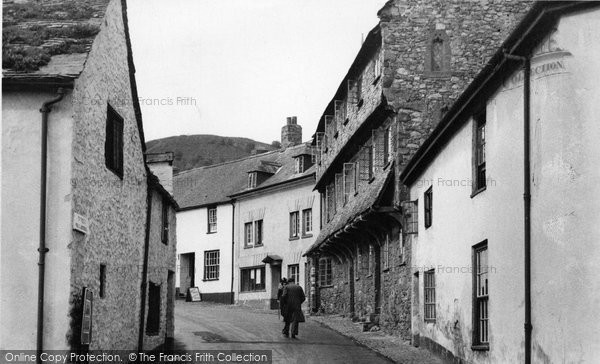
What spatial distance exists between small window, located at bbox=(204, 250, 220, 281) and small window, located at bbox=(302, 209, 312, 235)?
7671 millimetres

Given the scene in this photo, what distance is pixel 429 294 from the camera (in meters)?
21.5

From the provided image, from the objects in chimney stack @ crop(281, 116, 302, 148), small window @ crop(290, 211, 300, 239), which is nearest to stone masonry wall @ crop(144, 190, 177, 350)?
small window @ crop(290, 211, 300, 239)

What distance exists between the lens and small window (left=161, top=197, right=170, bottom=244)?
23.0 m

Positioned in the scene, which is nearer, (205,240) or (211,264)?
(211,264)

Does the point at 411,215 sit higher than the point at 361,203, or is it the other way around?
the point at 361,203

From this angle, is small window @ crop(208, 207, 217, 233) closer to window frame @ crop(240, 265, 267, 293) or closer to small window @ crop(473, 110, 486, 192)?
window frame @ crop(240, 265, 267, 293)

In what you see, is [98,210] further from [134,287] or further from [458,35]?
[458,35]

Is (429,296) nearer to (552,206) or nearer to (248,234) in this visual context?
(552,206)

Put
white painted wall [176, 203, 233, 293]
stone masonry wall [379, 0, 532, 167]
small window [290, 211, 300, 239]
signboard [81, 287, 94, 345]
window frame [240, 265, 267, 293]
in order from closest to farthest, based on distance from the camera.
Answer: signboard [81, 287, 94, 345]
stone masonry wall [379, 0, 532, 167]
small window [290, 211, 300, 239]
window frame [240, 265, 267, 293]
white painted wall [176, 203, 233, 293]

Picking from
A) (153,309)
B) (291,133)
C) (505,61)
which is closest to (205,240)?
(291,133)

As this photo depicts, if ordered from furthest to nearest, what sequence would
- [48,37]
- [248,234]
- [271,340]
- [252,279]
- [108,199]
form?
[248,234]
[252,279]
[271,340]
[108,199]
[48,37]

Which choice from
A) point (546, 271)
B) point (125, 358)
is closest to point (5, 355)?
point (125, 358)

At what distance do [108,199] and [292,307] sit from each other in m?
9.83

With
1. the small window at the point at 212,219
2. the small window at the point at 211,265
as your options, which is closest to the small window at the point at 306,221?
the small window at the point at 211,265
